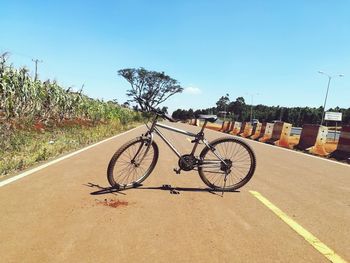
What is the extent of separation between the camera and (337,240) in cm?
456

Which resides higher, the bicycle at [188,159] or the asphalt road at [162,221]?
the bicycle at [188,159]

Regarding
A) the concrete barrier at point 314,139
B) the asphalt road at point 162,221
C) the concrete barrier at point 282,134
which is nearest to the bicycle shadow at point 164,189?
the asphalt road at point 162,221

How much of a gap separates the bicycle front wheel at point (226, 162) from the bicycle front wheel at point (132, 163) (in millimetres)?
886

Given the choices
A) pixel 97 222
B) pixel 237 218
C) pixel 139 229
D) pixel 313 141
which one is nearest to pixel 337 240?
pixel 237 218

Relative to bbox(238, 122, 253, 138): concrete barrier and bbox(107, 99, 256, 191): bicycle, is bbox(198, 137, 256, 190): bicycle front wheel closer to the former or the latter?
bbox(107, 99, 256, 191): bicycle

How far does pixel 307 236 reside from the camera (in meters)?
4.63

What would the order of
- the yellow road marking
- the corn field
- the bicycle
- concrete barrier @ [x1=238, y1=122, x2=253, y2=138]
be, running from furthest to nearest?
concrete barrier @ [x1=238, y1=122, x2=253, y2=138]
the corn field
the bicycle
the yellow road marking

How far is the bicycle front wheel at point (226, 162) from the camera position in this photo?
22.9 ft

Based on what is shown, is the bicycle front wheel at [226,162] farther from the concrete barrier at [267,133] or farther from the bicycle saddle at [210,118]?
the concrete barrier at [267,133]

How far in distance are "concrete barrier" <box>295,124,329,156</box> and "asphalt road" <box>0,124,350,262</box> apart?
9.54 m

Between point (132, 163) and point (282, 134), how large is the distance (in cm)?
1618

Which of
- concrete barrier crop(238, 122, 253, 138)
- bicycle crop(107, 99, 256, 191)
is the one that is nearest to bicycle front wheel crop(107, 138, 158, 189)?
bicycle crop(107, 99, 256, 191)

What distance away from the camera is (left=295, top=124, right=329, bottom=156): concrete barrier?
17.2m

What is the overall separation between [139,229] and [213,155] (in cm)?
275
